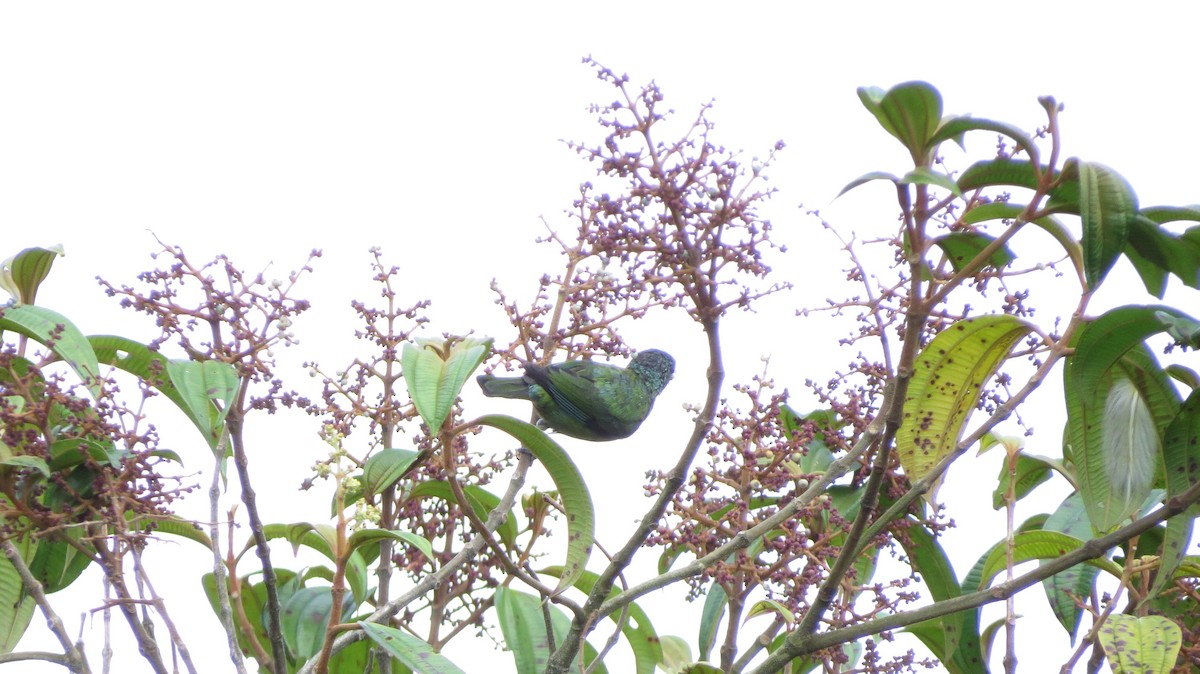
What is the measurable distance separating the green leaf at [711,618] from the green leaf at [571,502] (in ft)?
2.04

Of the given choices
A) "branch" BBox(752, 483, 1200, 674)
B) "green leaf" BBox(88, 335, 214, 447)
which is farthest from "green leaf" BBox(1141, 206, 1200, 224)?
"green leaf" BBox(88, 335, 214, 447)

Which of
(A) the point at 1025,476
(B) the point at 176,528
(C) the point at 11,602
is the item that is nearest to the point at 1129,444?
(A) the point at 1025,476

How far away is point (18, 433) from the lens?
2.04 metres

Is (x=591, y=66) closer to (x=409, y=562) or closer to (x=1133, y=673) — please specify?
(x=409, y=562)

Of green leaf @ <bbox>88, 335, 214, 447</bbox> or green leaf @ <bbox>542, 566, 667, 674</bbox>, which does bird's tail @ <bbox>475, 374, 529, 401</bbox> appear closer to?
green leaf @ <bbox>542, 566, 667, 674</bbox>

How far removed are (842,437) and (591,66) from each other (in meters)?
0.83

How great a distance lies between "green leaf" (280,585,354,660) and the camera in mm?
2322

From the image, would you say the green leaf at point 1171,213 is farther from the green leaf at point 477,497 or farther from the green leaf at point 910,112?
the green leaf at point 477,497

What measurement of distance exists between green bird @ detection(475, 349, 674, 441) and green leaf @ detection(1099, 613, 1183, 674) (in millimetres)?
1118

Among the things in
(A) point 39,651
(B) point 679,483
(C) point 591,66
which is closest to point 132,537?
(A) point 39,651

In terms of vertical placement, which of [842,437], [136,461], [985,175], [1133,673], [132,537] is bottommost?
[1133,673]

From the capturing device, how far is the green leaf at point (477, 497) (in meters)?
2.19

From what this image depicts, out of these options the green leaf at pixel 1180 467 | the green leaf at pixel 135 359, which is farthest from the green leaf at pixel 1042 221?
the green leaf at pixel 135 359

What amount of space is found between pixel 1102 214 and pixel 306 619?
1.69m
